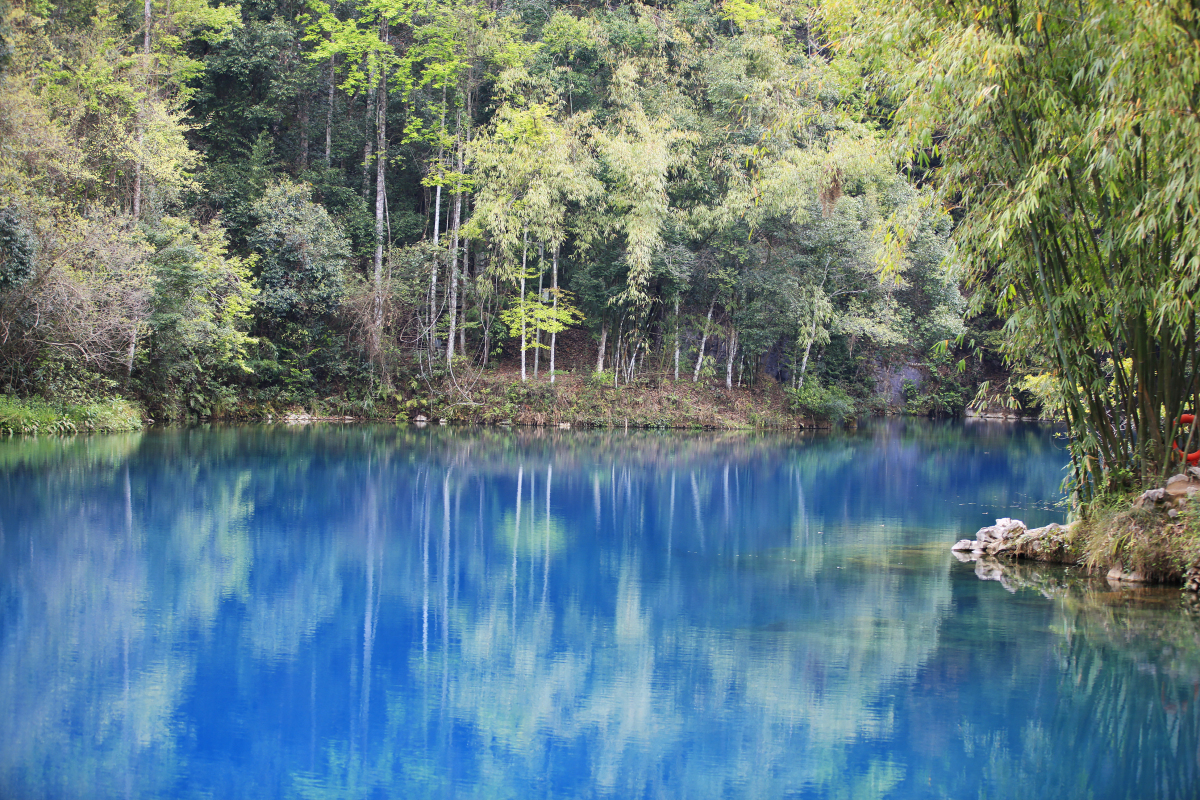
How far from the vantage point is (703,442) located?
86.2 feet

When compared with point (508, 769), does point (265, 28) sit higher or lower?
higher

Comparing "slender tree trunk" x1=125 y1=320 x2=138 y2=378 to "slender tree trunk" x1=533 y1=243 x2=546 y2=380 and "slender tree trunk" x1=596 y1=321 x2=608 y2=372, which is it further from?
"slender tree trunk" x1=596 y1=321 x2=608 y2=372

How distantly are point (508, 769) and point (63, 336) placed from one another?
19492 millimetres

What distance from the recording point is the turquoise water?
4.90 metres

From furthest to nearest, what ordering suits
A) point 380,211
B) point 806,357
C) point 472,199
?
point 472,199 → point 806,357 → point 380,211

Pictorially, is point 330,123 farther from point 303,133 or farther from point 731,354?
point 731,354

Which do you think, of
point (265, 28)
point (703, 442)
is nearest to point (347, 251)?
point (265, 28)

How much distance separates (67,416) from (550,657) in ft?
61.5

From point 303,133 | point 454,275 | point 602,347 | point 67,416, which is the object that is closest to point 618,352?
point 602,347

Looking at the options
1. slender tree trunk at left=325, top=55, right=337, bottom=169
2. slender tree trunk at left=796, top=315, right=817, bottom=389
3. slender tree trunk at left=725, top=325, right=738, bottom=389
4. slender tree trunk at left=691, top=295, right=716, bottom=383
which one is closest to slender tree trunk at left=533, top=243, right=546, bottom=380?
slender tree trunk at left=691, top=295, right=716, bottom=383

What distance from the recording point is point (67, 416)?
2117cm

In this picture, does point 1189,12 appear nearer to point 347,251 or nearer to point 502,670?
point 502,670

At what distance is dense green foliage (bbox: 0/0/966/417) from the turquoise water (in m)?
14.1

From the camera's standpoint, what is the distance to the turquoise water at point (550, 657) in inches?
193
